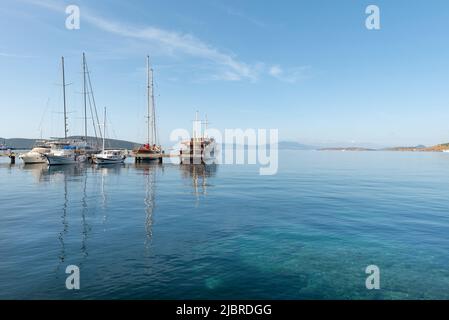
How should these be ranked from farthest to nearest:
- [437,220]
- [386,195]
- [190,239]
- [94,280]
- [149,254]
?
[386,195] < [437,220] < [190,239] < [149,254] < [94,280]

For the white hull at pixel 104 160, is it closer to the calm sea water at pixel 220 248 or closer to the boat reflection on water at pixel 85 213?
the boat reflection on water at pixel 85 213

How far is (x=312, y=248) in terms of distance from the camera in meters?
16.7

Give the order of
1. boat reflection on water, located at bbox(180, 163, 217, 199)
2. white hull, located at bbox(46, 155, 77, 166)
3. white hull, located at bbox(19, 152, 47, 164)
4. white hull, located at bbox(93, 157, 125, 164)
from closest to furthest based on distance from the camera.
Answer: boat reflection on water, located at bbox(180, 163, 217, 199) < white hull, located at bbox(46, 155, 77, 166) < white hull, located at bbox(19, 152, 47, 164) < white hull, located at bbox(93, 157, 125, 164)

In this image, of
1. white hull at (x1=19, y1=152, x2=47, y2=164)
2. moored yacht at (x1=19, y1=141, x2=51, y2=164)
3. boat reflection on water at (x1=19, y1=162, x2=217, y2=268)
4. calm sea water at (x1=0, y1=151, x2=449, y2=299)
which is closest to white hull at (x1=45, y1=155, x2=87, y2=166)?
moored yacht at (x1=19, y1=141, x2=51, y2=164)

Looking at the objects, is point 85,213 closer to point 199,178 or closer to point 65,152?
point 199,178

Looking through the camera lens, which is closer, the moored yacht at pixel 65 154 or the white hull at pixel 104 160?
the moored yacht at pixel 65 154

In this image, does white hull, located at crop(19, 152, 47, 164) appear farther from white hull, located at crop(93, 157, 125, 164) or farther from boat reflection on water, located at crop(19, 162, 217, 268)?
boat reflection on water, located at crop(19, 162, 217, 268)

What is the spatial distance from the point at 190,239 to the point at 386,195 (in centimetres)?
3108

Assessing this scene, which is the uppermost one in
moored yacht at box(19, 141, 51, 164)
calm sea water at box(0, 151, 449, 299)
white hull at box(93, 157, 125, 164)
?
moored yacht at box(19, 141, 51, 164)

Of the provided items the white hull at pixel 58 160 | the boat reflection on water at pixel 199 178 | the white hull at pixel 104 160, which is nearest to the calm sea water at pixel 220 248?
the boat reflection on water at pixel 199 178

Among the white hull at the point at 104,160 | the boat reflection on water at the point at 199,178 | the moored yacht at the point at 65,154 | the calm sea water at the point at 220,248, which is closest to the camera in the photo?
the calm sea water at the point at 220,248

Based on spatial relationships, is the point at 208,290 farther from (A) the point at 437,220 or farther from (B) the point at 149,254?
(A) the point at 437,220
